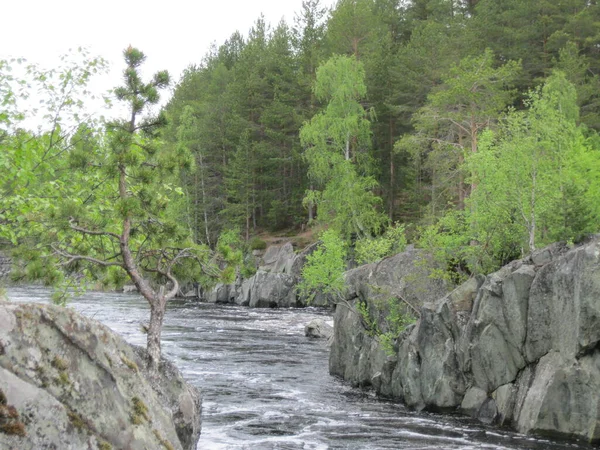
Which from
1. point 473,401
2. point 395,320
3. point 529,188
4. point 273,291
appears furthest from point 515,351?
point 273,291

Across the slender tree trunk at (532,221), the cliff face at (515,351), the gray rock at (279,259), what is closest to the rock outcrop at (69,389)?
the cliff face at (515,351)

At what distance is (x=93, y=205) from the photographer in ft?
42.1

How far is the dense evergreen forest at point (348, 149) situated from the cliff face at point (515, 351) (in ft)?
11.5

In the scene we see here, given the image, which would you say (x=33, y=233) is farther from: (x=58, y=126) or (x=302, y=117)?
(x=302, y=117)

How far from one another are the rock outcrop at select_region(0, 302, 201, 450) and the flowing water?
786 centimetres

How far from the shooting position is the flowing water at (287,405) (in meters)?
17.6

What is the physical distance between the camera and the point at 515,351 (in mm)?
19938

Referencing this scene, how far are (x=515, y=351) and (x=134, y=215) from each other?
Answer: 1399 cm

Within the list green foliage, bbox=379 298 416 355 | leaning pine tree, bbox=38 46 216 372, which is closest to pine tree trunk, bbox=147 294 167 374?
leaning pine tree, bbox=38 46 216 372

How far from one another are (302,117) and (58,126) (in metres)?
47.1

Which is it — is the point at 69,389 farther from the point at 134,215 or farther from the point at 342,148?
the point at 342,148

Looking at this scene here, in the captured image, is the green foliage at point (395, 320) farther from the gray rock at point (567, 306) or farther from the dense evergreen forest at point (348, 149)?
the gray rock at point (567, 306)

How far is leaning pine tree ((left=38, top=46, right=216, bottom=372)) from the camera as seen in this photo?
10.9 metres

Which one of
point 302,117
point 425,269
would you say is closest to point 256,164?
point 302,117
